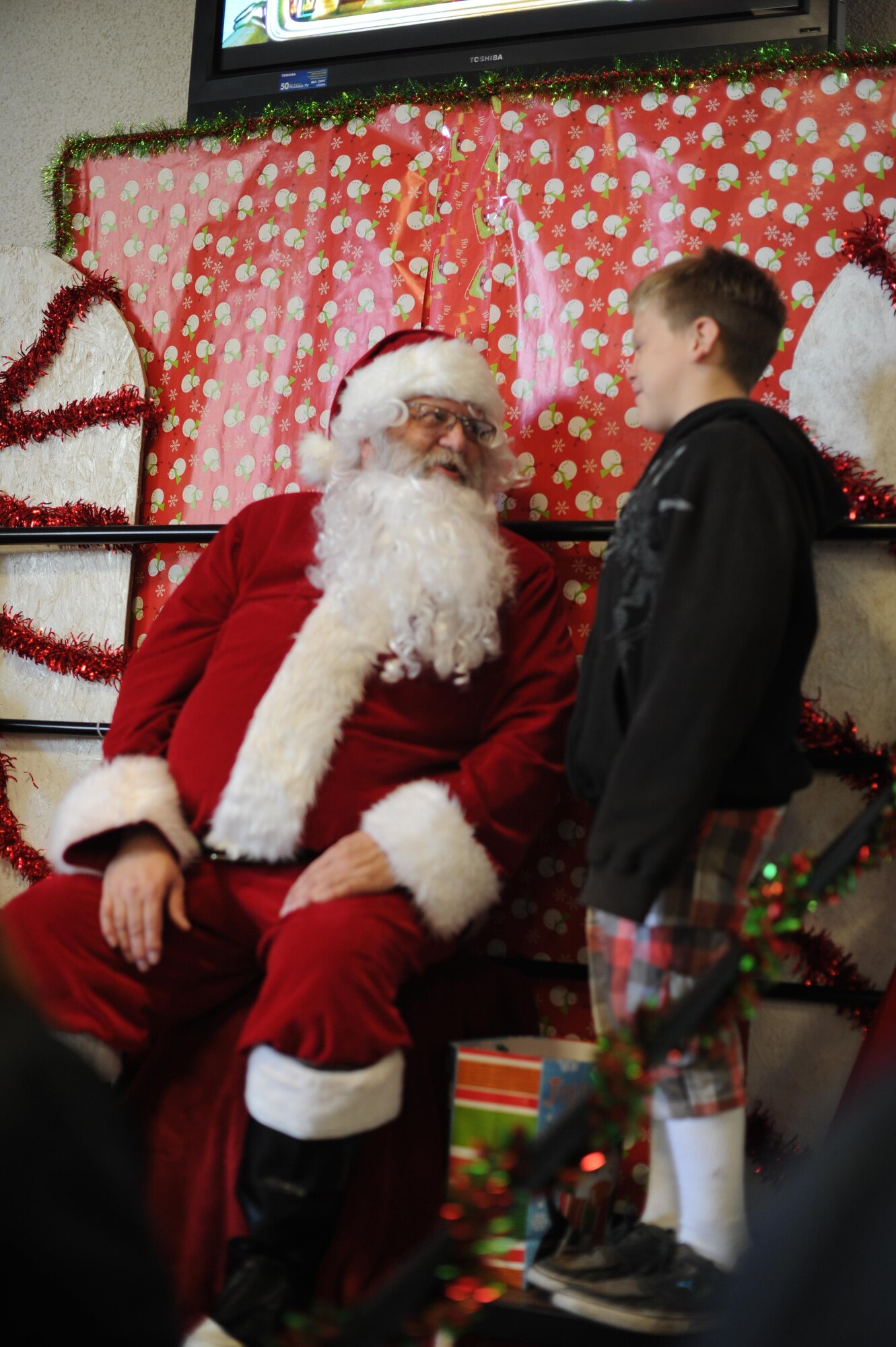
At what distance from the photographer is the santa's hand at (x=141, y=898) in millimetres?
1691

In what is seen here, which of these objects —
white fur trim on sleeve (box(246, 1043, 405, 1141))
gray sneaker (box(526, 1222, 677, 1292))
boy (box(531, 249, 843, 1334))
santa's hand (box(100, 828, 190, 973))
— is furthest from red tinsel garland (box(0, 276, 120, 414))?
gray sneaker (box(526, 1222, 677, 1292))

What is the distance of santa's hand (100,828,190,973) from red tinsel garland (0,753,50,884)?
0.80 meters

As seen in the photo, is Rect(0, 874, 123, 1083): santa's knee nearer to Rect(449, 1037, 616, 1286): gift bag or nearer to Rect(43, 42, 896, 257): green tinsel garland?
Rect(449, 1037, 616, 1286): gift bag

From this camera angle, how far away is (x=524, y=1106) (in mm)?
1620

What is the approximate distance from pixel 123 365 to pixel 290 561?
33.3 inches

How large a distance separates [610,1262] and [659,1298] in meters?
0.10

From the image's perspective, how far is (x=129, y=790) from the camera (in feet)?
5.97

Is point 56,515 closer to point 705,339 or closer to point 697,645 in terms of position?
point 705,339

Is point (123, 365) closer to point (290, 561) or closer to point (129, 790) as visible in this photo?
point (290, 561)

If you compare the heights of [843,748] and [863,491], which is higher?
[863,491]

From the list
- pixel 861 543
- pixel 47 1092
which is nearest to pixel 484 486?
pixel 861 543

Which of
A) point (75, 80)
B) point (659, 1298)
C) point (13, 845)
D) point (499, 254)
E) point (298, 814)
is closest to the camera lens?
point (659, 1298)

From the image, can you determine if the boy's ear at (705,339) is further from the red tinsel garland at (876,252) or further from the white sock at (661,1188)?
the white sock at (661,1188)

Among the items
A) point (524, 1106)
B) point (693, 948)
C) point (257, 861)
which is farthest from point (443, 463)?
point (524, 1106)
